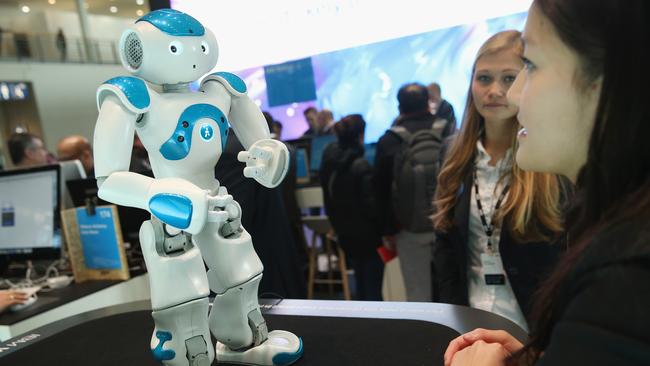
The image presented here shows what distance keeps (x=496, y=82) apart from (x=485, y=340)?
720 mm

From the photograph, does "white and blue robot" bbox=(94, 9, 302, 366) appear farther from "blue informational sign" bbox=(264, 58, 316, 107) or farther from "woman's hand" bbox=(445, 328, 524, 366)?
"blue informational sign" bbox=(264, 58, 316, 107)

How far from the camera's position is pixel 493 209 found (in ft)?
4.11

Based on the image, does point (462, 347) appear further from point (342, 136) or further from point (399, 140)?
point (342, 136)

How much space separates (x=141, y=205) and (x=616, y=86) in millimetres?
746

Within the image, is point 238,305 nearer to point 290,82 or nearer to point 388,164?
point 388,164

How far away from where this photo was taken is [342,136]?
7.52ft

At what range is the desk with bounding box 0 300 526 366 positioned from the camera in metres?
0.99

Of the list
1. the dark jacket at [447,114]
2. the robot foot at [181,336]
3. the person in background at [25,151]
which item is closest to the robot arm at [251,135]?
the robot foot at [181,336]

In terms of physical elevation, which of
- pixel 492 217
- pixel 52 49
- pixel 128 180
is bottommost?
pixel 492 217

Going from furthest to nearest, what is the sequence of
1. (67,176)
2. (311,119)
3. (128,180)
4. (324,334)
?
(311,119) < (67,176) < (324,334) < (128,180)

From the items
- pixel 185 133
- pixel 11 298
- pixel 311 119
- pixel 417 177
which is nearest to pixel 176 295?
pixel 185 133

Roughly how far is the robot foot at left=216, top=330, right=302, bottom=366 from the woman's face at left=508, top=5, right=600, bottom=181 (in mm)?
673

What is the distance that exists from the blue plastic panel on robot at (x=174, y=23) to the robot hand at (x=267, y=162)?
267mm

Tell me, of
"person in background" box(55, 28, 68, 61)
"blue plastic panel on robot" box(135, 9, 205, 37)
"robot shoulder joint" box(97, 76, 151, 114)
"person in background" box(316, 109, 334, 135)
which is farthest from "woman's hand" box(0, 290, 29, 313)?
"person in background" box(55, 28, 68, 61)
